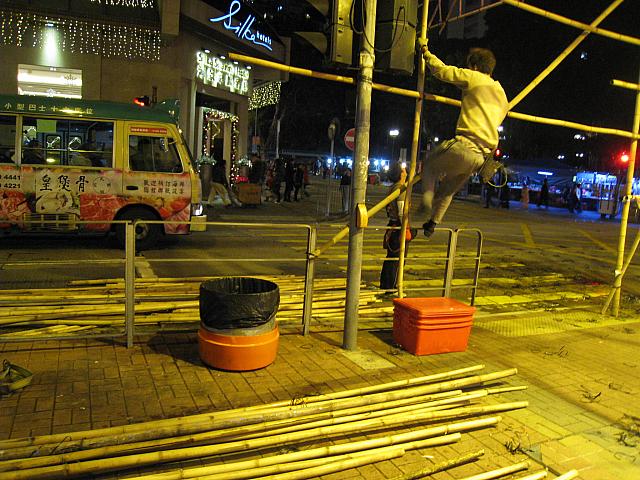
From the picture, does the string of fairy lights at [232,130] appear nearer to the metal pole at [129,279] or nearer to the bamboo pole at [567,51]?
the bamboo pole at [567,51]

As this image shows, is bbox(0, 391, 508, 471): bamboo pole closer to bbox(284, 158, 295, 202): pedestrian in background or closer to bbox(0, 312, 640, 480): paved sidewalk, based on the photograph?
bbox(0, 312, 640, 480): paved sidewalk

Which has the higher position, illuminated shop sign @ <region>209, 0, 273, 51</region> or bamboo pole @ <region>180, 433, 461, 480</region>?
illuminated shop sign @ <region>209, 0, 273, 51</region>

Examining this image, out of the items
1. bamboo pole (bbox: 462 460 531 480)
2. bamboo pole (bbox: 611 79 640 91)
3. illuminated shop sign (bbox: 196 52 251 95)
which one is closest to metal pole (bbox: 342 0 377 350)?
bamboo pole (bbox: 462 460 531 480)

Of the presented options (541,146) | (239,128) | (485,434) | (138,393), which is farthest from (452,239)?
(541,146)

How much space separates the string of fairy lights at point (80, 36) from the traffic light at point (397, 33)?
1372 centimetres

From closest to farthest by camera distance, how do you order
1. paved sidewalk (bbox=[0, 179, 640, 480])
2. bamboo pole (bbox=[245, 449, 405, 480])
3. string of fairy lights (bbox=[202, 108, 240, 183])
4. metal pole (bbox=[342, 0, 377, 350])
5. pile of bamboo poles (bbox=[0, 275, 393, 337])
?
bamboo pole (bbox=[245, 449, 405, 480]) < paved sidewalk (bbox=[0, 179, 640, 480]) < metal pole (bbox=[342, 0, 377, 350]) < pile of bamboo poles (bbox=[0, 275, 393, 337]) < string of fairy lights (bbox=[202, 108, 240, 183])

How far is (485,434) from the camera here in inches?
168

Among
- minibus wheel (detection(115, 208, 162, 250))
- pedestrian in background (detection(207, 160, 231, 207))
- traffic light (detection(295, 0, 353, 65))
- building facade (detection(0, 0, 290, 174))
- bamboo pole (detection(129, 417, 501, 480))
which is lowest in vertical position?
bamboo pole (detection(129, 417, 501, 480))

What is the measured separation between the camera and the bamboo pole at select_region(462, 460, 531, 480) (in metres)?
3.54

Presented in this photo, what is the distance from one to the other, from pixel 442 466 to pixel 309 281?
2.73 m

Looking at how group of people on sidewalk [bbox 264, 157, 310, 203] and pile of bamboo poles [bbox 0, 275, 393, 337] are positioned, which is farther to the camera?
group of people on sidewalk [bbox 264, 157, 310, 203]

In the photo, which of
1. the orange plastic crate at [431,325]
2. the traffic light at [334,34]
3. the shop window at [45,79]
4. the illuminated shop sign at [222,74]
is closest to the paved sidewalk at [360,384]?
the orange plastic crate at [431,325]

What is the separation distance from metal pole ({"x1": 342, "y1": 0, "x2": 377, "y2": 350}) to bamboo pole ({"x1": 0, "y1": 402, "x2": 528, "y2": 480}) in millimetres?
1688

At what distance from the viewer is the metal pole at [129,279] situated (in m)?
5.26
